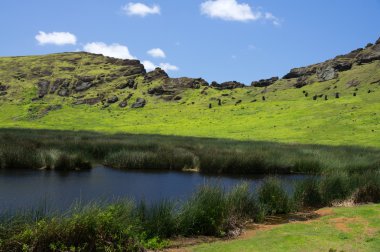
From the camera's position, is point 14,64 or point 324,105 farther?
point 14,64

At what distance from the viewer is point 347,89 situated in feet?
391

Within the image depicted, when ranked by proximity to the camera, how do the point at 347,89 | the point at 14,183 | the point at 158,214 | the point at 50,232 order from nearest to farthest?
1. the point at 50,232
2. the point at 158,214
3. the point at 14,183
4. the point at 347,89

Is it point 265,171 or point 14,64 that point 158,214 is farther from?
point 14,64

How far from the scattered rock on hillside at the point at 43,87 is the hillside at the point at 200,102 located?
0.03 meters

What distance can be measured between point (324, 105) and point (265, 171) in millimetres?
64837

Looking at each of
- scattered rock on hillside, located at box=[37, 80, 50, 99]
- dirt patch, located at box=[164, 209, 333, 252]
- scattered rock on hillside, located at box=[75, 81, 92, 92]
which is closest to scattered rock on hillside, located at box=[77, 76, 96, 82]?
scattered rock on hillside, located at box=[75, 81, 92, 92]

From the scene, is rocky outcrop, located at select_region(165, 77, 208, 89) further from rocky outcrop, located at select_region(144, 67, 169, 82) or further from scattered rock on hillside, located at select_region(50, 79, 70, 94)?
scattered rock on hillside, located at select_region(50, 79, 70, 94)

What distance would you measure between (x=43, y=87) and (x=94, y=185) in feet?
463

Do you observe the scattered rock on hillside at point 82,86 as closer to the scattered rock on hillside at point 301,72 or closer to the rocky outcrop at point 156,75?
the rocky outcrop at point 156,75

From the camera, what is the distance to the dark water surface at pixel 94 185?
2600 centimetres

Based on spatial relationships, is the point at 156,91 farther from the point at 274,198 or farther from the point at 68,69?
the point at 274,198

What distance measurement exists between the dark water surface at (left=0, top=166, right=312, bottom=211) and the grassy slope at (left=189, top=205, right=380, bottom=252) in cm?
564

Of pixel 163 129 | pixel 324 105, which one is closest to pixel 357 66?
pixel 324 105

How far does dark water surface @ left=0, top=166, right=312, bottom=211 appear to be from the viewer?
26.0m
